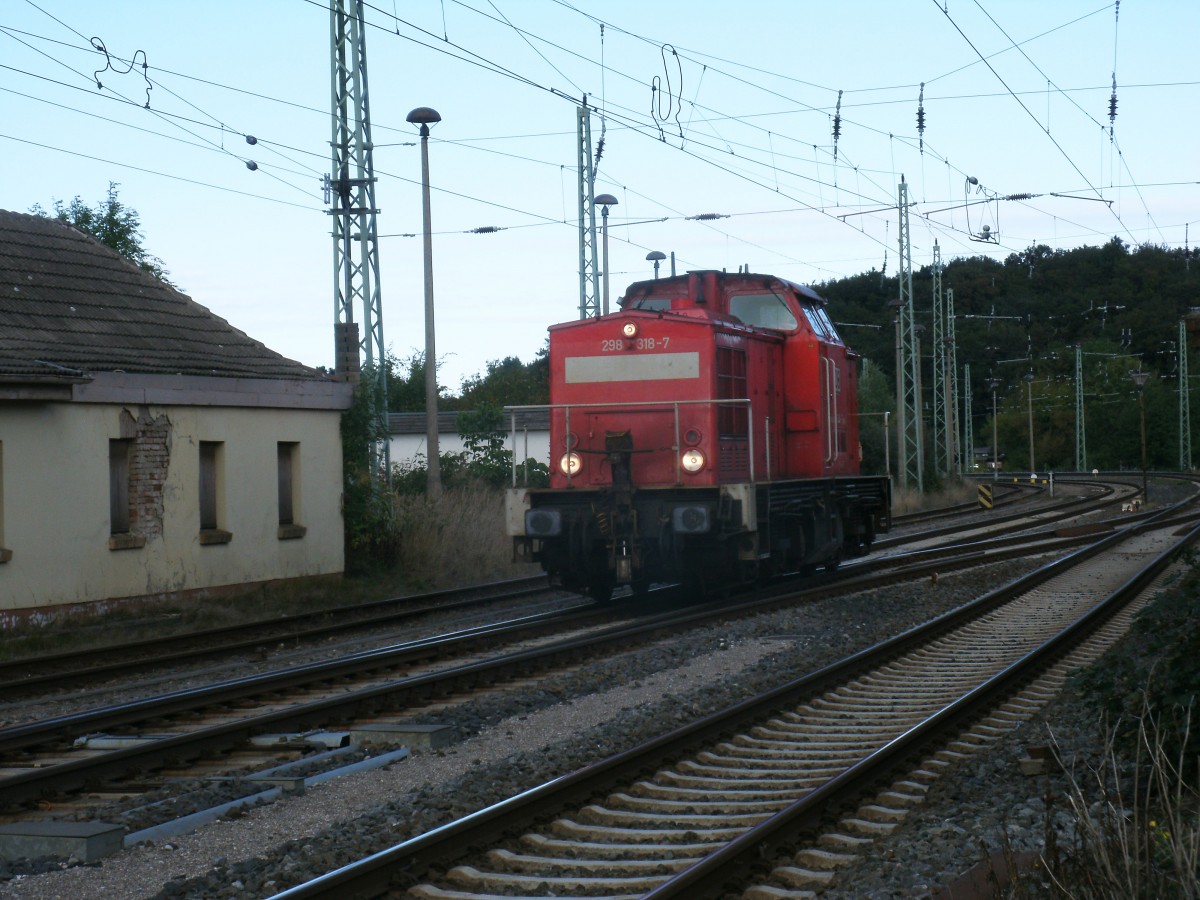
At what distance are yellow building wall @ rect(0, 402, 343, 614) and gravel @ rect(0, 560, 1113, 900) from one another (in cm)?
689

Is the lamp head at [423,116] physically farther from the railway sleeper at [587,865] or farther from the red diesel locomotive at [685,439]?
the railway sleeper at [587,865]

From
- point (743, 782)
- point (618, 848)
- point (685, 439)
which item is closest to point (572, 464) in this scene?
point (685, 439)

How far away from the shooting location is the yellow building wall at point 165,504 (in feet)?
45.6

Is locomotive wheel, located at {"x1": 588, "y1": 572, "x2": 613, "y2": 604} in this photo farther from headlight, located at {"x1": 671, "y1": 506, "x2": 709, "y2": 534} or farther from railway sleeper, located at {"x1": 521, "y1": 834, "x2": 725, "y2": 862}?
railway sleeper, located at {"x1": 521, "y1": 834, "x2": 725, "y2": 862}

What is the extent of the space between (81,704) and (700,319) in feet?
25.5

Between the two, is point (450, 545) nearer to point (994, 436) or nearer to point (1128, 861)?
point (1128, 861)

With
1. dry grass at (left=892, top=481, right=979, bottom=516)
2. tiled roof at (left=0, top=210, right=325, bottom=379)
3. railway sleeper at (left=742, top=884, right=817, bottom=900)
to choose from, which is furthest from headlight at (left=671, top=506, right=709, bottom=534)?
dry grass at (left=892, top=481, right=979, bottom=516)

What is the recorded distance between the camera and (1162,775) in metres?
3.79

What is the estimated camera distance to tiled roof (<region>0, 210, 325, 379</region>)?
15289 millimetres

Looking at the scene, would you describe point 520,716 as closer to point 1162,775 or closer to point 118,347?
point 1162,775

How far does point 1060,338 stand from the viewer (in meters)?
82.7

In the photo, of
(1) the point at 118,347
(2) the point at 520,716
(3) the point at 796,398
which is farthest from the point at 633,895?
(1) the point at 118,347

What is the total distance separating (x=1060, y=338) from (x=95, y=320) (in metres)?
75.7

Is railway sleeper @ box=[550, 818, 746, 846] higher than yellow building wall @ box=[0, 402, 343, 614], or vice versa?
yellow building wall @ box=[0, 402, 343, 614]
